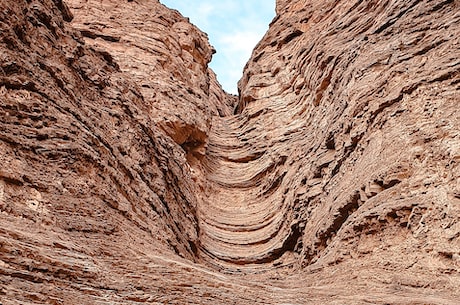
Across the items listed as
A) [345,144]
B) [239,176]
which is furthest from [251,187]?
[345,144]

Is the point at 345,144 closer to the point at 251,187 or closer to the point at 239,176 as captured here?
the point at 251,187

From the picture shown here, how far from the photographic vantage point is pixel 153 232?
9.94 m

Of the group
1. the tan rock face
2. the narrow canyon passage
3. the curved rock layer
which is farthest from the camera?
the narrow canyon passage

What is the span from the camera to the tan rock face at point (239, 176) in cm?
732

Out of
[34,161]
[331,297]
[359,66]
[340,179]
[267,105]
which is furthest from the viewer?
[267,105]

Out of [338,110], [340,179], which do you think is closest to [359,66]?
[338,110]

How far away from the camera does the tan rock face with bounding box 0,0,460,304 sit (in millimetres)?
7316

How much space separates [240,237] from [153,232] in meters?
6.46

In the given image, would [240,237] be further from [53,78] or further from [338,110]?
[53,78]

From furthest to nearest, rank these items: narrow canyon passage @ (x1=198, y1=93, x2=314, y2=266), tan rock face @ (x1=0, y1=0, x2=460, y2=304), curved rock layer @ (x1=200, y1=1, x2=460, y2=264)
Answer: narrow canyon passage @ (x1=198, y1=93, x2=314, y2=266) → curved rock layer @ (x1=200, y1=1, x2=460, y2=264) → tan rock face @ (x1=0, y1=0, x2=460, y2=304)

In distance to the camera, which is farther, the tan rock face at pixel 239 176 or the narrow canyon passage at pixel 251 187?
the narrow canyon passage at pixel 251 187

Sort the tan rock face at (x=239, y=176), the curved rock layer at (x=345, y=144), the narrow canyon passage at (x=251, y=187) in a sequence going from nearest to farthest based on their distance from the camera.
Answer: the tan rock face at (x=239, y=176), the curved rock layer at (x=345, y=144), the narrow canyon passage at (x=251, y=187)

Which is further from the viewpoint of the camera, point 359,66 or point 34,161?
point 359,66

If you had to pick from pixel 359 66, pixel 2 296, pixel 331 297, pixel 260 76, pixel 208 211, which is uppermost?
pixel 260 76
